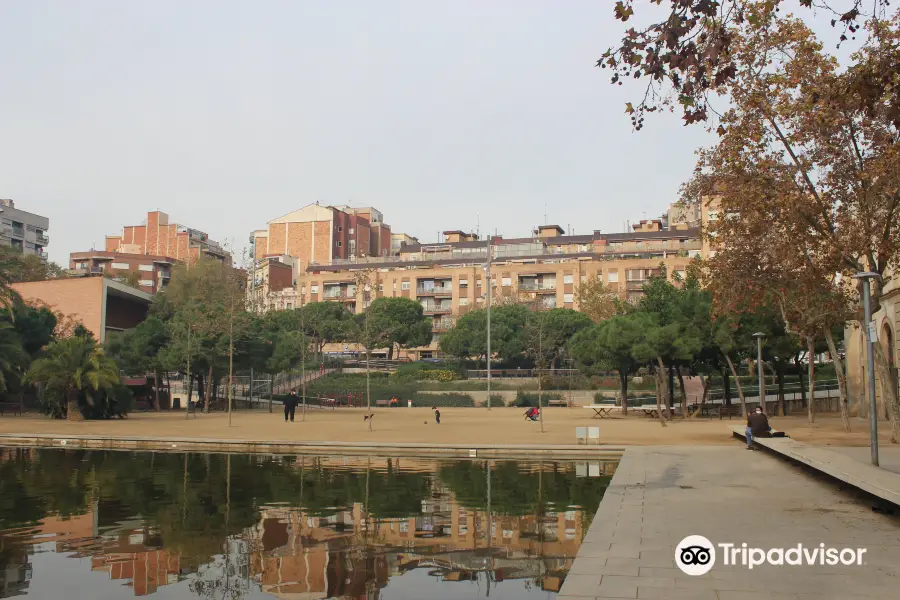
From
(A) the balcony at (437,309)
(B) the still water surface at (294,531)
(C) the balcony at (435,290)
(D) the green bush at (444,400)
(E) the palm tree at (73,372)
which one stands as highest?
(C) the balcony at (435,290)

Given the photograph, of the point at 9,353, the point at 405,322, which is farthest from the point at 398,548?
the point at 405,322

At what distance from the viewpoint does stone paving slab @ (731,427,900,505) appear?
11.6 metres

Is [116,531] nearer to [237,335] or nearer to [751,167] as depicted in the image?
[751,167]

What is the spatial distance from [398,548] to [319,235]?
4639 inches

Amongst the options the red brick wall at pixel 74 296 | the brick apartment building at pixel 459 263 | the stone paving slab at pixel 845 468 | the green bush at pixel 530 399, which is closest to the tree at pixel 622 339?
the green bush at pixel 530 399

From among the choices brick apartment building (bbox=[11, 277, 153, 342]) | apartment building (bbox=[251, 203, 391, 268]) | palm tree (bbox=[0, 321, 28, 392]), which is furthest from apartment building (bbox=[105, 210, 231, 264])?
palm tree (bbox=[0, 321, 28, 392])

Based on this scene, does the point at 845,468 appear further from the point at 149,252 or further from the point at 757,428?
the point at 149,252

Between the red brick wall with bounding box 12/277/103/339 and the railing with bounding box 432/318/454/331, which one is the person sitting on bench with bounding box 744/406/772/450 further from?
the railing with bounding box 432/318/454/331

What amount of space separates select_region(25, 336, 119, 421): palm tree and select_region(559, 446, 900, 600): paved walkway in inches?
1132

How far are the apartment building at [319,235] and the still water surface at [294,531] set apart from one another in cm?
10704

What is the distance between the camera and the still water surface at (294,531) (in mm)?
8164

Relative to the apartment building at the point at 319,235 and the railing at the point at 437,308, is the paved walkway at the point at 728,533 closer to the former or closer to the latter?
the railing at the point at 437,308

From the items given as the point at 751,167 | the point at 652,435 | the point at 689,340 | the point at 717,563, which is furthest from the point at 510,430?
the point at 717,563

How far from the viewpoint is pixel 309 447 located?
75.9 ft
